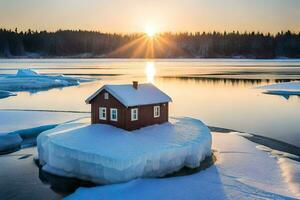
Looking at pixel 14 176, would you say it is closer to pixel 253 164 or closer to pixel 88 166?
pixel 88 166

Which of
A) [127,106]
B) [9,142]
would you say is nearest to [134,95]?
[127,106]

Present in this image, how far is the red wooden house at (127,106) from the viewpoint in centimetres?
2600

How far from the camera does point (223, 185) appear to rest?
19.4m

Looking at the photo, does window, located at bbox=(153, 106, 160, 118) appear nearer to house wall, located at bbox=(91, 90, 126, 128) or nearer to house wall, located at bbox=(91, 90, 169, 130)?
house wall, located at bbox=(91, 90, 169, 130)

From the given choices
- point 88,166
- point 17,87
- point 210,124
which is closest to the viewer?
point 88,166

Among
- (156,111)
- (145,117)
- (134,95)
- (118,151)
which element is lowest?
(118,151)

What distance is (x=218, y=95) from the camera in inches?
2371

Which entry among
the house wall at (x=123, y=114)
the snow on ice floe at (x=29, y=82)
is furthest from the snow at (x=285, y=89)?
the snow on ice floe at (x=29, y=82)

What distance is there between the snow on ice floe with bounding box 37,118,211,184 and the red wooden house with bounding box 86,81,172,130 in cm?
69

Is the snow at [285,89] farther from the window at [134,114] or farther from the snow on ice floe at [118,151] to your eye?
the window at [134,114]

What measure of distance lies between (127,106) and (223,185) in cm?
903

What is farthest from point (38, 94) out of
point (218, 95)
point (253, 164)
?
point (253, 164)

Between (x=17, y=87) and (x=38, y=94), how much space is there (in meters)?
9.98

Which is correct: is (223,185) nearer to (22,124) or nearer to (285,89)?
(22,124)
